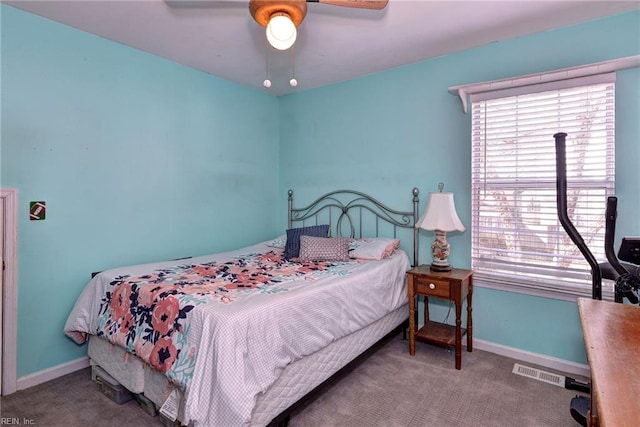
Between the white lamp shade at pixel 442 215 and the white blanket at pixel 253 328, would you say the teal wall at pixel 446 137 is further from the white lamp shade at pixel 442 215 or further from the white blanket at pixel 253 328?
the white blanket at pixel 253 328

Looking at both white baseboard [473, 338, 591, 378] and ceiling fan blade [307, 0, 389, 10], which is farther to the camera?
white baseboard [473, 338, 591, 378]

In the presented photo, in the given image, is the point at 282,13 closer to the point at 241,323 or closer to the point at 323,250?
the point at 241,323

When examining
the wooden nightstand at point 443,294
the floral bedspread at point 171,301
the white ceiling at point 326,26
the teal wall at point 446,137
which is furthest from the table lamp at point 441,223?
the white ceiling at point 326,26

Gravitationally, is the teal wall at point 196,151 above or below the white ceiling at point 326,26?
below

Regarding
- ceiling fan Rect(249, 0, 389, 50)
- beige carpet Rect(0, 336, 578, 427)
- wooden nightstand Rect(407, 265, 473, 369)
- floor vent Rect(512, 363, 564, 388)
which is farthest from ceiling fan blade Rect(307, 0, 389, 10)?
floor vent Rect(512, 363, 564, 388)

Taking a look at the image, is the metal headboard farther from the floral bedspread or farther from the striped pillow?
the floral bedspread

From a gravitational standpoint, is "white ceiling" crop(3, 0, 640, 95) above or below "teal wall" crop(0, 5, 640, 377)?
above

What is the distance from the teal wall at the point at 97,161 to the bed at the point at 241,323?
0.33 meters

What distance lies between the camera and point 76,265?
2592 millimetres

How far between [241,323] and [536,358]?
2.40 m

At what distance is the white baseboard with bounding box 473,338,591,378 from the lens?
8.20ft

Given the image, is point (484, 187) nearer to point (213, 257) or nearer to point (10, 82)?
point (213, 257)

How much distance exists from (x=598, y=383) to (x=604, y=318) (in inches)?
22.6

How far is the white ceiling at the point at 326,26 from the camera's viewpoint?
225 cm
